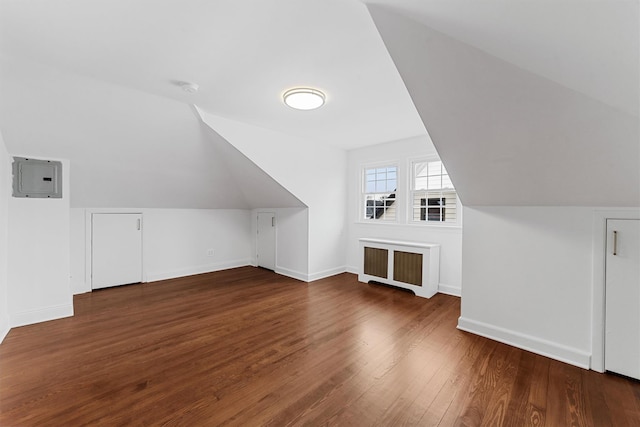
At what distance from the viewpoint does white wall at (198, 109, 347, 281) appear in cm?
370

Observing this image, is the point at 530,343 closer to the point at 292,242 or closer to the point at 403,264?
the point at 403,264

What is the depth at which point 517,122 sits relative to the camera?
68.1 inches

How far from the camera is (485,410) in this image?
1670 millimetres

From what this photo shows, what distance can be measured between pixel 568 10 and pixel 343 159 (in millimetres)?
4240

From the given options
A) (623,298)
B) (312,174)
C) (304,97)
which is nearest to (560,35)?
(304,97)

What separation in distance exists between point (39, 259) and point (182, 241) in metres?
2.11

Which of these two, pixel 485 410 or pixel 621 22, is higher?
pixel 621 22

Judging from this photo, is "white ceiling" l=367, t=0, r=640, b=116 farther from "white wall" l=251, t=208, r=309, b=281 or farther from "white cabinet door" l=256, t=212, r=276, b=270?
"white cabinet door" l=256, t=212, r=276, b=270

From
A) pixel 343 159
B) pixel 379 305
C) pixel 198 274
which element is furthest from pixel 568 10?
pixel 198 274

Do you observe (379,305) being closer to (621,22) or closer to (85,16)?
(621,22)

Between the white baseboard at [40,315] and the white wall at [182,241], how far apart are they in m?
1.00

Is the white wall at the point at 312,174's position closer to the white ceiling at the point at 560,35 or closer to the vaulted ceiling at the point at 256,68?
the vaulted ceiling at the point at 256,68

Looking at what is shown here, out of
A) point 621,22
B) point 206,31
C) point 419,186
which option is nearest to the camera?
point 621,22

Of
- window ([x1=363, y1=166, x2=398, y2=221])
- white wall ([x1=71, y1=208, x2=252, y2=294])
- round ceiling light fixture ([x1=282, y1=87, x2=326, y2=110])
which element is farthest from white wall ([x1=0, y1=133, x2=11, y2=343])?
window ([x1=363, y1=166, x2=398, y2=221])
